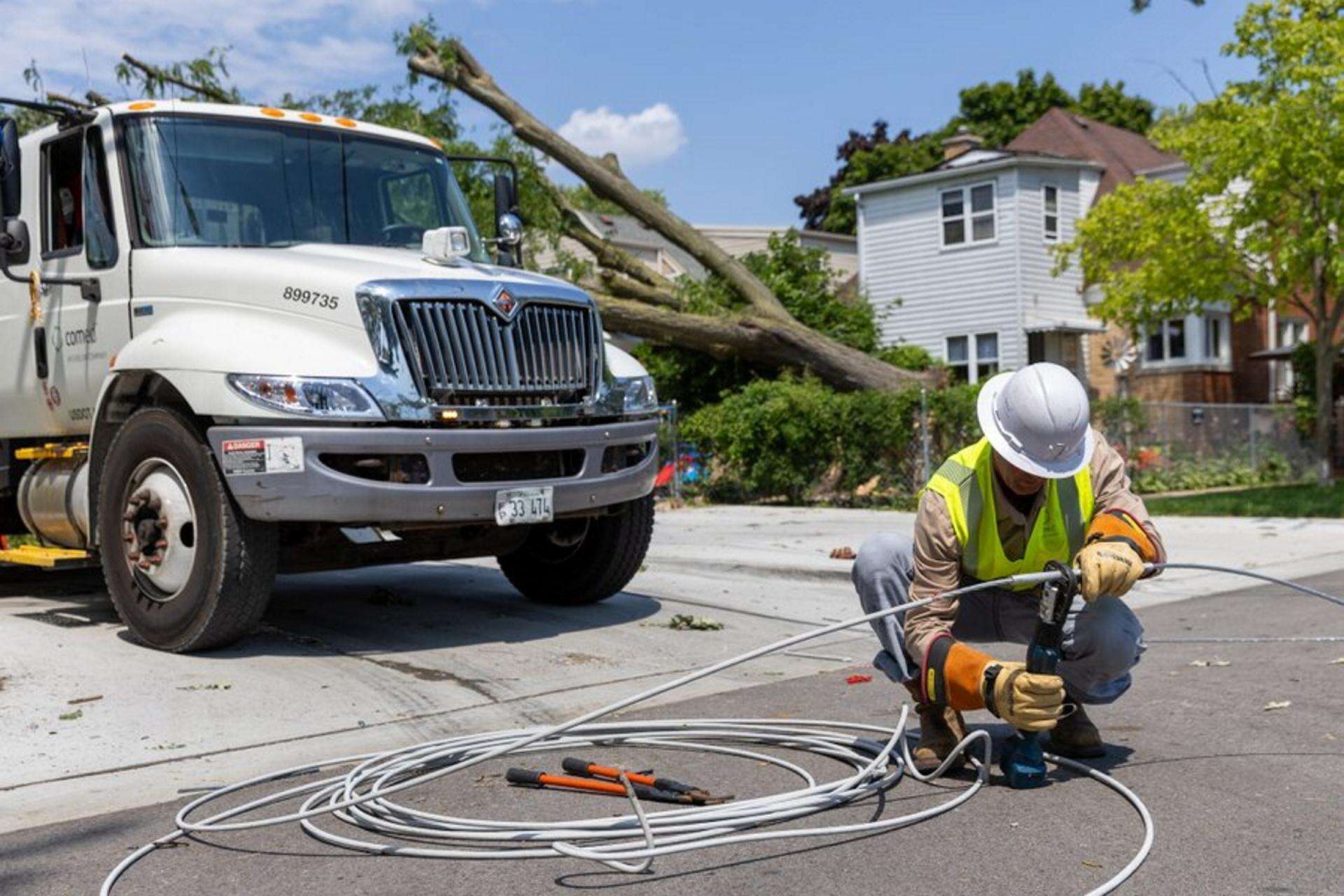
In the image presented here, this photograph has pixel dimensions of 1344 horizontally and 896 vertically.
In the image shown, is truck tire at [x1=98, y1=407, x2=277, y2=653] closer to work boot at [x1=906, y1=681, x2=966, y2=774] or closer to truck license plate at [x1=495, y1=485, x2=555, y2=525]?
truck license plate at [x1=495, y1=485, x2=555, y2=525]

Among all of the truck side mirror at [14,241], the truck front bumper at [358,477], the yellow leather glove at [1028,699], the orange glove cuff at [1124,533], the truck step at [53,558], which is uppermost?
the truck side mirror at [14,241]

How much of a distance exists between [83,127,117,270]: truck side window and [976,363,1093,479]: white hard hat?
504cm

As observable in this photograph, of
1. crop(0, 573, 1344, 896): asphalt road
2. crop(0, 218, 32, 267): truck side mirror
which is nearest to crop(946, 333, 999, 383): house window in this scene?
crop(0, 218, 32, 267): truck side mirror

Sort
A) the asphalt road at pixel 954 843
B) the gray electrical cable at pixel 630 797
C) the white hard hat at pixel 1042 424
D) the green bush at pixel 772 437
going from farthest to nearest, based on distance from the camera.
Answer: the green bush at pixel 772 437 → the white hard hat at pixel 1042 424 → the gray electrical cable at pixel 630 797 → the asphalt road at pixel 954 843

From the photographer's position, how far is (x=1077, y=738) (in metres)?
4.49

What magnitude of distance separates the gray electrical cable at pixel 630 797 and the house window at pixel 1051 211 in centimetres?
2556

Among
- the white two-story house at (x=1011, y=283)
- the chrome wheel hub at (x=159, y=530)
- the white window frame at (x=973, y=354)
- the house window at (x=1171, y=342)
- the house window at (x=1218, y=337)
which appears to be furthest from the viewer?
the house window at (x=1171, y=342)

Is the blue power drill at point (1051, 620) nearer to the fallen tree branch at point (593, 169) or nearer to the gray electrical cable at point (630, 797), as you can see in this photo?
the gray electrical cable at point (630, 797)

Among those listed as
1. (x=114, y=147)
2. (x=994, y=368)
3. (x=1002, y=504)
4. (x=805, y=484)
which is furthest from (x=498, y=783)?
(x=994, y=368)

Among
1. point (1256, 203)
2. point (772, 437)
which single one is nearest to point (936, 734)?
point (772, 437)

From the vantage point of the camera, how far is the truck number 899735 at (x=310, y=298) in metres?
6.49

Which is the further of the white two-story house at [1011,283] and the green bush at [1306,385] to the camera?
the white two-story house at [1011,283]

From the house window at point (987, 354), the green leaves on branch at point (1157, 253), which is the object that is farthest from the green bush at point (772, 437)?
the house window at point (987, 354)

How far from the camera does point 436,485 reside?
21.2 ft
